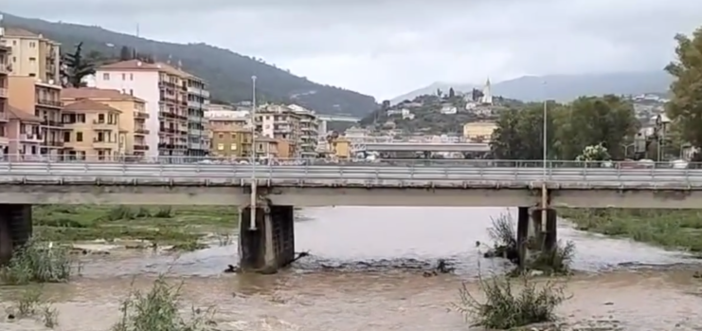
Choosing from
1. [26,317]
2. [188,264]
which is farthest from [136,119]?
[26,317]

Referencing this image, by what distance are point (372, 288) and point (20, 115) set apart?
5738 cm

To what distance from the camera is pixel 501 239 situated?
51.1 m

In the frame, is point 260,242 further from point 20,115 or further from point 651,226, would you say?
point 20,115

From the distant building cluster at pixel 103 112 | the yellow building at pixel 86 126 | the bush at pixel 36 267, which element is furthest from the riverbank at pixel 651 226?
the yellow building at pixel 86 126

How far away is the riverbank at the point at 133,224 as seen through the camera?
58.4 meters

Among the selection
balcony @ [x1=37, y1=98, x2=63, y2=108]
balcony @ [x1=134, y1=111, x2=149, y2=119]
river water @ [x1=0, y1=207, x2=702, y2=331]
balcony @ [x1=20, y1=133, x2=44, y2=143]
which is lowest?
river water @ [x1=0, y1=207, x2=702, y2=331]

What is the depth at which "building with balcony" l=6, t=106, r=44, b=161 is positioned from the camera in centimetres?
8688

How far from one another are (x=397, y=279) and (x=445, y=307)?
799cm

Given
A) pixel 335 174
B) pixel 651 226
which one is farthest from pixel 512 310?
pixel 651 226

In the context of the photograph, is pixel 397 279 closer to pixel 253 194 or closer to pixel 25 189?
pixel 253 194

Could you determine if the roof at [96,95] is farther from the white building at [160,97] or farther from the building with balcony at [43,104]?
the white building at [160,97]

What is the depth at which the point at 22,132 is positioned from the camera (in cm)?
8900

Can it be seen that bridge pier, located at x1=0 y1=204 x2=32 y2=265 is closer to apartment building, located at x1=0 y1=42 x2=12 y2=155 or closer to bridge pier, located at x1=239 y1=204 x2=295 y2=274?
bridge pier, located at x1=239 y1=204 x2=295 y2=274

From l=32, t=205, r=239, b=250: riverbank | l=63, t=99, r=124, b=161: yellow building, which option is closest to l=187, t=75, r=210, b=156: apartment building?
l=63, t=99, r=124, b=161: yellow building
